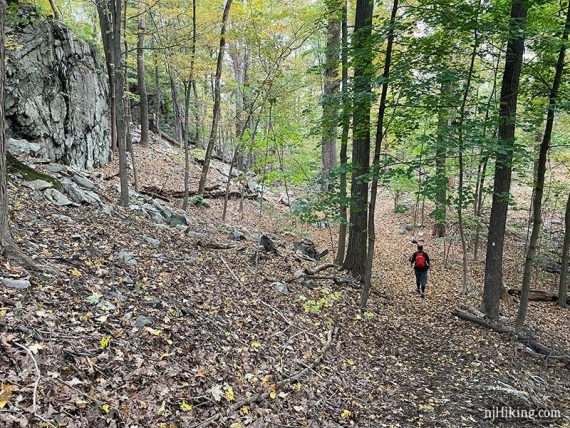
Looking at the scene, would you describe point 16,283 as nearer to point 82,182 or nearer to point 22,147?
point 82,182

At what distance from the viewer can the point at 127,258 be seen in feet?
19.1

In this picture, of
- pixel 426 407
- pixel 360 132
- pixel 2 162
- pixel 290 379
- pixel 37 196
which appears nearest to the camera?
pixel 2 162

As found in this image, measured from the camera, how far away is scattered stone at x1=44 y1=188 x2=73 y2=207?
691cm

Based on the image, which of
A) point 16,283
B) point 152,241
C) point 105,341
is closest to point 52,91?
point 152,241

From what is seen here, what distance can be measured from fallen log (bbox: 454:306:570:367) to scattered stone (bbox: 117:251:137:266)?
705 centimetres

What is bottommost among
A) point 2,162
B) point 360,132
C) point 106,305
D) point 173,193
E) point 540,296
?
point 540,296

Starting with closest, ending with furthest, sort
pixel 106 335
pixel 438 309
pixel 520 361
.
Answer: pixel 106 335
pixel 520 361
pixel 438 309

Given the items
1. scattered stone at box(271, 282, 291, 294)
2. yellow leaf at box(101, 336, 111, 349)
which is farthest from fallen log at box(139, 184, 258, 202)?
yellow leaf at box(101, 336, 111, 349)

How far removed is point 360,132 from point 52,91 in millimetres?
8874

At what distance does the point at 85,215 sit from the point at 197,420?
205 inches

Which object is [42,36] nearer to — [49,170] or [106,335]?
[49,170]

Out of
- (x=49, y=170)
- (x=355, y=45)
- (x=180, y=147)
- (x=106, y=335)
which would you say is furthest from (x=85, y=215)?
(x=180, y=147)

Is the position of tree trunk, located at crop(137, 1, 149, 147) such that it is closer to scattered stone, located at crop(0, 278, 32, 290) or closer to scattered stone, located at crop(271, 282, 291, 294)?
scattered stone, located at crop(271, 282, 291, 294)

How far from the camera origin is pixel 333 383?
4.82 metres
